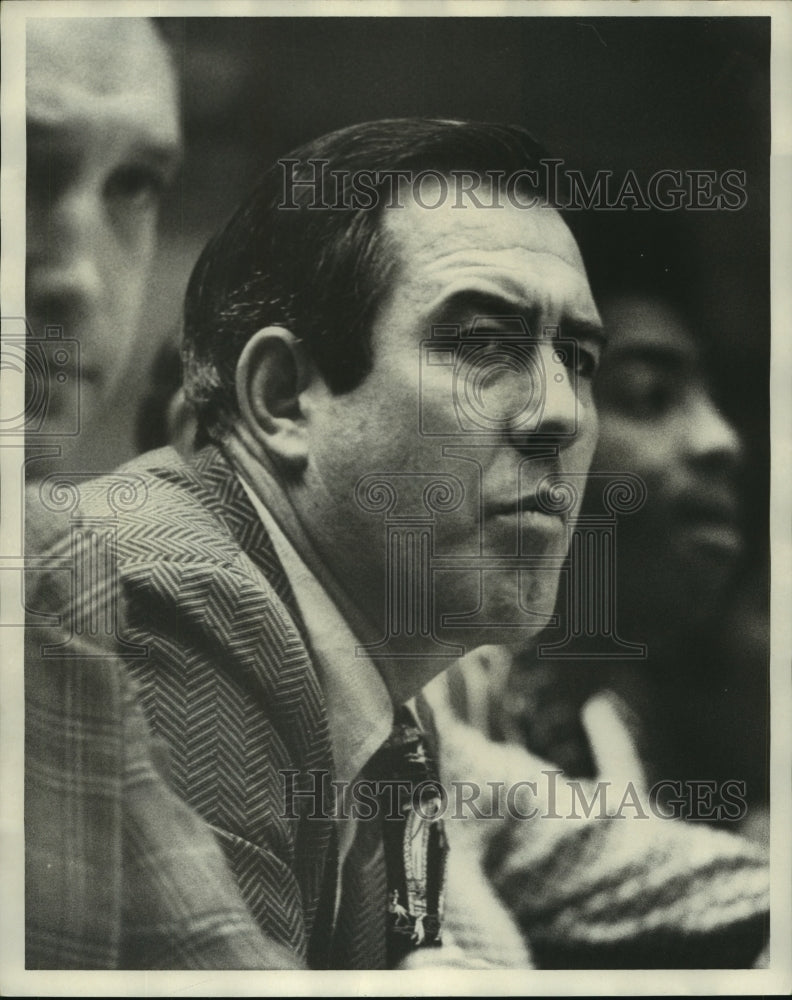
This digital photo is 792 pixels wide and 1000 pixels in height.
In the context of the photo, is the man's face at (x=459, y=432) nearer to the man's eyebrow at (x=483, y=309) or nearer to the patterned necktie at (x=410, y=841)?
the man's eyebrow at (x=483, y=309)

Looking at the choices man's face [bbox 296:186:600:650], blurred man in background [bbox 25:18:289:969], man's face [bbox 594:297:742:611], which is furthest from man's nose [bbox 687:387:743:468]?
blurred man in background [bbox 25:18:289:969]

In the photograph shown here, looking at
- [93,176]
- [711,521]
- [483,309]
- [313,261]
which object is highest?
[93,176]

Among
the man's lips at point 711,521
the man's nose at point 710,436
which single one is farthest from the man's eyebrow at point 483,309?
the man's lips at point 711,521

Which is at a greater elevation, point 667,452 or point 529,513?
point 667,452

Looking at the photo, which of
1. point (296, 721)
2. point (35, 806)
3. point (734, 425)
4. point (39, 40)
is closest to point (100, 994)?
point (35, 806)

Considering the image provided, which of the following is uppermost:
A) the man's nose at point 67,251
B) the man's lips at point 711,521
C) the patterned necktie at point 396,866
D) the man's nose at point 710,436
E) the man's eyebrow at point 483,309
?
the man's nose at point 67,251

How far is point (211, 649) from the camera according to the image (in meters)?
2.52

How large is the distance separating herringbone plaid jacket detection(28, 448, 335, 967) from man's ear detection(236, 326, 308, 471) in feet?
0.40

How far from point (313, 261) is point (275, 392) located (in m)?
0.33

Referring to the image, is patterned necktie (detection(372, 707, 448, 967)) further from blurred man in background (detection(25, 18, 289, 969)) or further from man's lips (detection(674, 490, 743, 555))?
man's lips (detection(674, 490, 743, 555))

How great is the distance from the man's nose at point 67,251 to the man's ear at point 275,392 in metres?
0.44

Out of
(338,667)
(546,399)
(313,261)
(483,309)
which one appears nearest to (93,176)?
(313,261)

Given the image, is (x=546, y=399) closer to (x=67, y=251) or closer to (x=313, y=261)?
(x=313, y=261)

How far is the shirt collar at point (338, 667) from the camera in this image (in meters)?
2.56
